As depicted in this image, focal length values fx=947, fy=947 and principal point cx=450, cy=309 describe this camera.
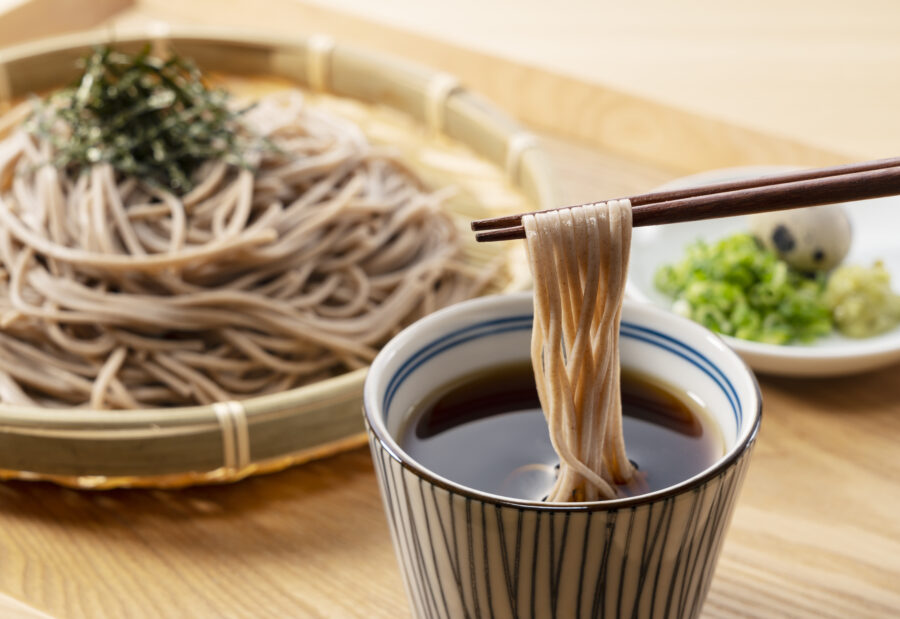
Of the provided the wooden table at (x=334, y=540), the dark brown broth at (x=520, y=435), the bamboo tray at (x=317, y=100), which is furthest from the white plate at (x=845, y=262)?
the dark brown broth at (x=520, y=435)

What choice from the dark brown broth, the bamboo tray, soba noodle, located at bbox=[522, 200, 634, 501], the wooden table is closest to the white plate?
the wooden table

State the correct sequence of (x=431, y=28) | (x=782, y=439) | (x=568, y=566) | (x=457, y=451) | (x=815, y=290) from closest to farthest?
1. (x=568, y=566)
2. (x=457, y=451)
3. (x=782, y=439)
4. (x=815, y=290)
5. (x=431, y=28)

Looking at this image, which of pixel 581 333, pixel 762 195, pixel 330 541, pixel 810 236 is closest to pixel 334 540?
pixel 330 541

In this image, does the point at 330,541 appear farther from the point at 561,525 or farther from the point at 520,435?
the point at 561,525

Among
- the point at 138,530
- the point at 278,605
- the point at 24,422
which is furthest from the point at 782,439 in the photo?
the point at 24,422

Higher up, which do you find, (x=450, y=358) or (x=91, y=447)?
(x=450, y=358)

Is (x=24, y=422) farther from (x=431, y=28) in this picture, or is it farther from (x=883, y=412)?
(x=431, y=28)

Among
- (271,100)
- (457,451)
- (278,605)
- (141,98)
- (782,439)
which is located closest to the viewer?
(457,451)
